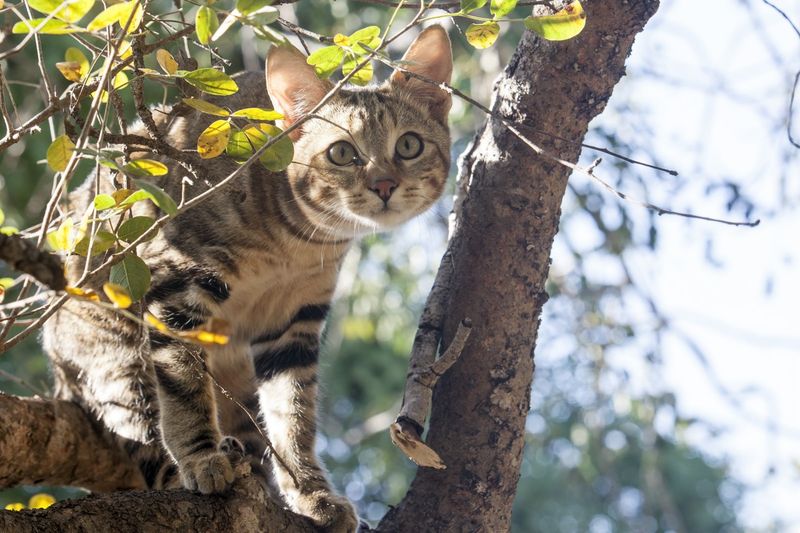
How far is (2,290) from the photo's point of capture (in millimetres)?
1929

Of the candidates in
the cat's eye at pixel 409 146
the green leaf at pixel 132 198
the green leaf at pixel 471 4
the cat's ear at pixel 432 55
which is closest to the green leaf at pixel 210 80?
the green leaf at pixel 132 198

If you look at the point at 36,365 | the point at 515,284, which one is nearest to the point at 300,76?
the point at 515,284

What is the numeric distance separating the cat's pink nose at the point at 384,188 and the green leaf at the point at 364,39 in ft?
3.70

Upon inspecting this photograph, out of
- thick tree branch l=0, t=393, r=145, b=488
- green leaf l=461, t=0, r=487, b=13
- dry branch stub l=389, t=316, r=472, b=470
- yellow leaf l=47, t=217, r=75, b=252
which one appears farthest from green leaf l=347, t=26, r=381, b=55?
thick tree branch l=0, t=393, r=145, b=488

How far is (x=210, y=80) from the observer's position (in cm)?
193

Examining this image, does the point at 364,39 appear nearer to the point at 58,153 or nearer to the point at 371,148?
the point at 58,153

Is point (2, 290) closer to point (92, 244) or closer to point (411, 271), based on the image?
point (92, 244)

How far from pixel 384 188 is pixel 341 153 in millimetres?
228

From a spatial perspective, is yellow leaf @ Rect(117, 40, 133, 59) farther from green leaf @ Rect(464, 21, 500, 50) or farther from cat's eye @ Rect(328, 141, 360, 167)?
cat's eye @ Rect(328, 141, 360, 167)

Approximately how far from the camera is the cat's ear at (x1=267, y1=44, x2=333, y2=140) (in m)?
3.04

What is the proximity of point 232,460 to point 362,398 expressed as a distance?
19.7 ft

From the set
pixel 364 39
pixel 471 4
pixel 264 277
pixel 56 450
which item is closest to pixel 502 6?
pixel 471 4

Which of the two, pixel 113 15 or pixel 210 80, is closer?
pixel 113 15

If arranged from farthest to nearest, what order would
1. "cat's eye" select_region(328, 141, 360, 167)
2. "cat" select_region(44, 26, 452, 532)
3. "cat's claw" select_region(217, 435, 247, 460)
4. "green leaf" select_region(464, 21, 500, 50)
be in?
"cat's eye" select_region(328, 141, 360, 167)
"cat" select_region(44, 26, 452, 532)
"cat's claw" select_region(217, 435, 247, 460)
"green leaf" select_region(464, 21, 500, 50)
